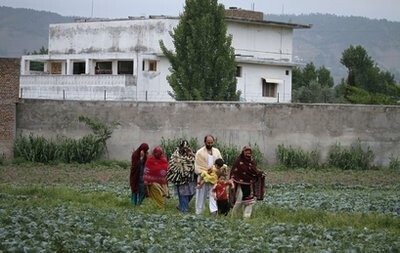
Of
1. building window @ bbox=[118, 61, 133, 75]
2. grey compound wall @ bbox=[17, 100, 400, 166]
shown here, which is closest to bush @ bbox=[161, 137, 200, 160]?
grey compound wall @ bbox=[17, 100, 400, 166]

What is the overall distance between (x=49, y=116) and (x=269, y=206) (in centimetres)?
1913

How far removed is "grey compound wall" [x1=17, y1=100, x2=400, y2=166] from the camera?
39.7m

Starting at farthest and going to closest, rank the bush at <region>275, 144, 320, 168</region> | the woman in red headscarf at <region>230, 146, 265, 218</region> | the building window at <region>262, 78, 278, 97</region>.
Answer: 1. the building window at <region>262, 78, 278, 97</region>
2. the bush at <region>275, 144, 320, 168</region>
3. the woman in red headscarf at <region>230, 146, 265, 218</region>

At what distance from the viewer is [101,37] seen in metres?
76.8

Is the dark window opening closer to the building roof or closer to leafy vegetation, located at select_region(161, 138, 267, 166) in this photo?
the building roof

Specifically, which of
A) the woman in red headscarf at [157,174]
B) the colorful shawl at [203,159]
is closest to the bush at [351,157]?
the woman in red headscarf at [157,174]

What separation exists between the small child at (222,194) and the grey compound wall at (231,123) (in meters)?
17.3

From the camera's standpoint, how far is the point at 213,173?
23.5 metres

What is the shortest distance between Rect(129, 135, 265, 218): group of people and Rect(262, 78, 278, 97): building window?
5329 centimetres

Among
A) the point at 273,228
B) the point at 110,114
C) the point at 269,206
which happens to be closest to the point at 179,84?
the point at 110,114

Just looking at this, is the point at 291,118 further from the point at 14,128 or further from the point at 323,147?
the point at 14,128

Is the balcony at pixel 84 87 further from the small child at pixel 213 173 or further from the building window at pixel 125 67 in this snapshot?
the small child at pixel 213 173

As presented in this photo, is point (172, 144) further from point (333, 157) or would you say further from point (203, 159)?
point (203, 159)

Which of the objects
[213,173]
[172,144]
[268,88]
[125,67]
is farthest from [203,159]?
[268,88]
